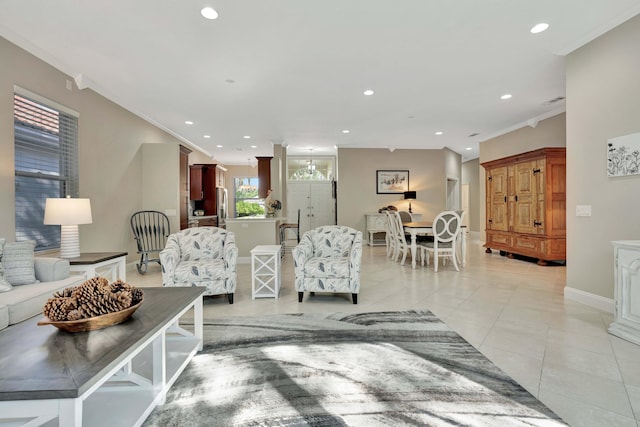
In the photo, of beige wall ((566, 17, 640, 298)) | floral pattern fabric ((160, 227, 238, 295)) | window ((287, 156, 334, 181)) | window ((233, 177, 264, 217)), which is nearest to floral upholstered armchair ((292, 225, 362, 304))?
floral pattern fabric ((160, 227, 238, 295))

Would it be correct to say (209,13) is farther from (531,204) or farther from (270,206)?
(531,204)

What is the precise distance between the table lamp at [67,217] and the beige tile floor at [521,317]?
1246 mm

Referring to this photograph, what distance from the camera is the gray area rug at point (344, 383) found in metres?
1.48

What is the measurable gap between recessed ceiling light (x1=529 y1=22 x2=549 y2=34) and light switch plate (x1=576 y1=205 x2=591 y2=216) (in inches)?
72.8

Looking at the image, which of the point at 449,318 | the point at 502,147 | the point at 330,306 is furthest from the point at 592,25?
the point at 502,147

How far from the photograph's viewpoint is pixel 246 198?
37.3 ft

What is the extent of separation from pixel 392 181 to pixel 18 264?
25.5 ft

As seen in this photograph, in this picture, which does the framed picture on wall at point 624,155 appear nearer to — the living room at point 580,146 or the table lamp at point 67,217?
the living room at point 580,146

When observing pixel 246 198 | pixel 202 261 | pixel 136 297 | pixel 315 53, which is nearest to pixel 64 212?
pixel 202 261

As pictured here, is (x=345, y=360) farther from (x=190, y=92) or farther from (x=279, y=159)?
(x=279, y=159)

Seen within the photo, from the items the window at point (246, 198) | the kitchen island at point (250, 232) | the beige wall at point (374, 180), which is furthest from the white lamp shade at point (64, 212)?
the window at point (246, 198)

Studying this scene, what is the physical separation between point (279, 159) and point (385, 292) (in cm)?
483

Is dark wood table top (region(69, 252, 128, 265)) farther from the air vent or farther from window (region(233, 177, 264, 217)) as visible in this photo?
window (region(233, 177, 264, 217))

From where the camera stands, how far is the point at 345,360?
80.7 inches
